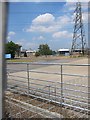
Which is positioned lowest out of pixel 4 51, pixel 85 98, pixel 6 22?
pixel 85 98

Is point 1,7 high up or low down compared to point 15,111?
up

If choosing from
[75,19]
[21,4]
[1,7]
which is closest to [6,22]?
[1,7]

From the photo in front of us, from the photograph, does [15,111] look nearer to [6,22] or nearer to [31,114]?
[31,114]

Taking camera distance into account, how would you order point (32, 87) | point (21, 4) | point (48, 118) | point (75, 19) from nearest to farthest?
point (21, 4) → point (48, 118) → point (75, 19) → point (32, 87)

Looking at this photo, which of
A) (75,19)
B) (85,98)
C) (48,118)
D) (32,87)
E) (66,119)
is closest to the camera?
(48,118)

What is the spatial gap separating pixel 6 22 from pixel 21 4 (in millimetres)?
221

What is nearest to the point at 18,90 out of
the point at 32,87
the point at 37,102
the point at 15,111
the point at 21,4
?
the point at 32,87

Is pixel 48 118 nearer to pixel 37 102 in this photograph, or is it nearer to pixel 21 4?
pixel 37 102

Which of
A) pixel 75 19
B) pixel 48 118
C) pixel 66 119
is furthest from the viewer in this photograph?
pixel 75 19

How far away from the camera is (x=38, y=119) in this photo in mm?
1583

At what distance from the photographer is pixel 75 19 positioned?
2.07 m

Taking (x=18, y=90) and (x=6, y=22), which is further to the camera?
(x=18, y=90)

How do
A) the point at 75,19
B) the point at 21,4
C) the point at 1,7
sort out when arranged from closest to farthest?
1. the point at 1,7
2. the point at 21,4
3. the point at 75,19

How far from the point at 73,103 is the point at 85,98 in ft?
0.45
